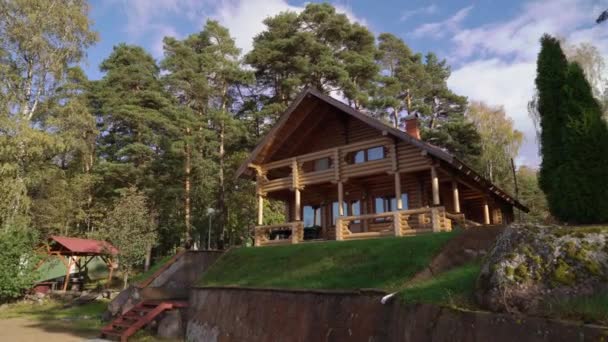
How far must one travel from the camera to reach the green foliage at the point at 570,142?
11.0 m

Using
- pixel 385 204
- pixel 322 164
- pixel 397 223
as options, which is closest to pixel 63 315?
pixel 322 164

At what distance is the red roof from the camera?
2670 centimetres

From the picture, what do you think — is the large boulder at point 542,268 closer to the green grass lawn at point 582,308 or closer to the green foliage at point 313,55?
the green grass lawn at point 582,308

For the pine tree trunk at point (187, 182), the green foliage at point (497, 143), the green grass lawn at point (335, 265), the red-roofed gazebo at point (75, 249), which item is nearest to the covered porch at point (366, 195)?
the green grass lawn at point (335, 265)

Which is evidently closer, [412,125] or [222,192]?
[412,125]

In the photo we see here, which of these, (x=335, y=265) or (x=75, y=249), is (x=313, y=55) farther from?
(x=335, y=265)

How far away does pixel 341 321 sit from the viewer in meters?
9.42

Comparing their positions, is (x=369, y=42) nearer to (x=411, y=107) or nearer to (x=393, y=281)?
(x=411, y=107)

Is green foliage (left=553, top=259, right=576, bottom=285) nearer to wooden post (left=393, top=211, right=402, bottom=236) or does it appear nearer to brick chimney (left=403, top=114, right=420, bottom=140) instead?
wooden post (left=393, top=211, right=402, bottom=236)

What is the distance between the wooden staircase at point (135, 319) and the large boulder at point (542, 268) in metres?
11.6

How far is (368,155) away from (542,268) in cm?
1407

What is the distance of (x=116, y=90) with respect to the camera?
3903 centimetres

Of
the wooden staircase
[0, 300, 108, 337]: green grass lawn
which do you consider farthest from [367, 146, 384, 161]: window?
[0, 300, 108, 337]: green grass lawn

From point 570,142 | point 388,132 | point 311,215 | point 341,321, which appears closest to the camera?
point 341,321
